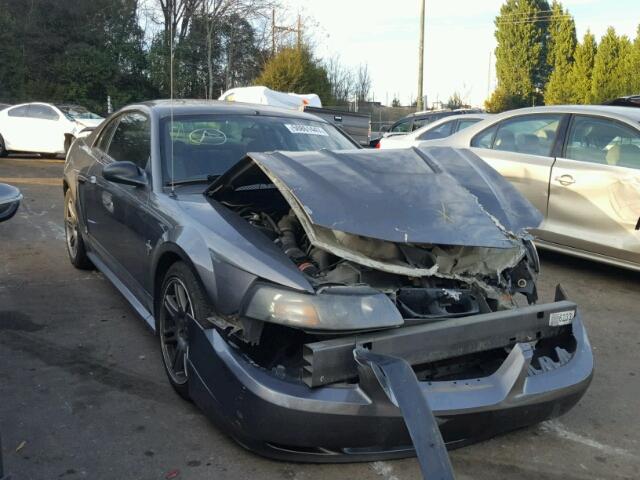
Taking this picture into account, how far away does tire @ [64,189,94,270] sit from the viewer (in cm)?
555

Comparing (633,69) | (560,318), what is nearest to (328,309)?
(560,318)

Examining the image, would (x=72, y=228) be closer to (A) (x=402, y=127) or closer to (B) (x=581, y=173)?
(B) (x=581, y=173)

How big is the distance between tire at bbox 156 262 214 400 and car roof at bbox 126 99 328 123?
1.45 meters

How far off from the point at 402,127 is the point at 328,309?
13.1 m

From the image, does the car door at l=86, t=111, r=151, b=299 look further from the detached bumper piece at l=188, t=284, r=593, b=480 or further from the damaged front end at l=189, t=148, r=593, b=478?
the detached bumper piece at l=188, t=284, r=593, b=480

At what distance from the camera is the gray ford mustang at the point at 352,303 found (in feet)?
8.11

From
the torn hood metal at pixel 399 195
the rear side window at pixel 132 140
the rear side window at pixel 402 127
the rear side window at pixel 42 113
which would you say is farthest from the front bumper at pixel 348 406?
the rear side window at pixel 42 113

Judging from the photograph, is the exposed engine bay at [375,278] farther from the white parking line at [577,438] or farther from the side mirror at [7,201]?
the side mirror at [7,201]

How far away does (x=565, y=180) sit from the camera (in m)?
5.83

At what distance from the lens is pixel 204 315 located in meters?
2.94

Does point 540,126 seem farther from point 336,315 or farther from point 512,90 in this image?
point 512,90

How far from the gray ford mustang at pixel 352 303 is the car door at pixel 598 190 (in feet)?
7.29

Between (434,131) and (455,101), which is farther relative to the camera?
(455,101)

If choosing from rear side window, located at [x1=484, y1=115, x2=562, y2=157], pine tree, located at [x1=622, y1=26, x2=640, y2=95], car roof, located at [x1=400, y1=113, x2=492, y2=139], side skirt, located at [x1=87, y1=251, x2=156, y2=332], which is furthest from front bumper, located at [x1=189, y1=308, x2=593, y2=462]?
pine tree, located at [x1=622, y1=26, x2=640, y2=95]
